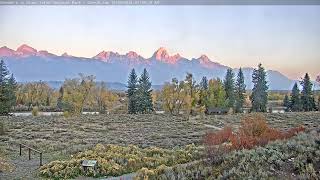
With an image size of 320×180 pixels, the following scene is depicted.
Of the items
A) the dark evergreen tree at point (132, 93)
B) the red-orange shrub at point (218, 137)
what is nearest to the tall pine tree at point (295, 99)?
the red-orange shrub at point (218, 137)

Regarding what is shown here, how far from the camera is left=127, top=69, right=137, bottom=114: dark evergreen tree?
661cm

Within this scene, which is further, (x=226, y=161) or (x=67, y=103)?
(x=67, y=103)

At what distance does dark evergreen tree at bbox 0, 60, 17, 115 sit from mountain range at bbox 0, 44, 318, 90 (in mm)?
93

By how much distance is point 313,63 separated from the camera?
6254mm

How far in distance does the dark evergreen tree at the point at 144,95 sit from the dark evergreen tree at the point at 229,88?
104cm

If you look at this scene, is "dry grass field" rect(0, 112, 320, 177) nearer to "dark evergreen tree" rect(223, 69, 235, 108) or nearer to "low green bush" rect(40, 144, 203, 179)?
"low green bush" rect(40, 144, 203, 179)

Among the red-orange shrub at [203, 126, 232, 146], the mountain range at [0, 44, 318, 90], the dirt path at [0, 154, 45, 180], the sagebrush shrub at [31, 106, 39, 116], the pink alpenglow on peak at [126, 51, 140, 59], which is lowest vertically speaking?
the dirt path at [0, 154, 45, 180]

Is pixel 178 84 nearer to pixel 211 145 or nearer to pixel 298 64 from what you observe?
pixel 211 145

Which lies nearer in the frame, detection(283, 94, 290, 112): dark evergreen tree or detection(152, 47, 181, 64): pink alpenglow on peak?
detection(283, 94, 290, 112): dark evergreen tree

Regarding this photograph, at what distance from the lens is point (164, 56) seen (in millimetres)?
6516

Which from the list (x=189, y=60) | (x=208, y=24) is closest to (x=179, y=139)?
(x=189, y=60)

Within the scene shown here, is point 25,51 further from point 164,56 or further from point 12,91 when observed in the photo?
point 164,56

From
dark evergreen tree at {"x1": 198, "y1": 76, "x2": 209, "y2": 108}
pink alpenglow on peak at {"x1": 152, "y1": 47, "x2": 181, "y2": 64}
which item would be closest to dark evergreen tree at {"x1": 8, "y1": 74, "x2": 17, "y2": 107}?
pink alpenglow on peak at {"x1": 152, "y1": 47, "x2": 181, "y2": 64}

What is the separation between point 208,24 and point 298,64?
51.2 inches
